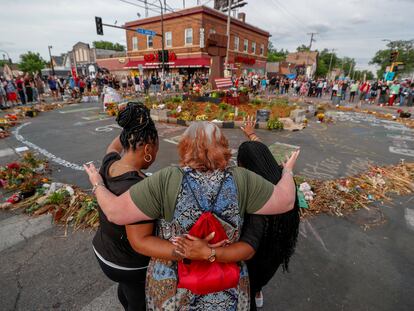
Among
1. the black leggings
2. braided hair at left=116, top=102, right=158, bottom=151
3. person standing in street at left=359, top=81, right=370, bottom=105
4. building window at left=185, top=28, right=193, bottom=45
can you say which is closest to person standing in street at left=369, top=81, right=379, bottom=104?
person standing in street at left=359, top=81, right=370, bottom=105

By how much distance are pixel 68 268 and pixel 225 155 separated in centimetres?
277

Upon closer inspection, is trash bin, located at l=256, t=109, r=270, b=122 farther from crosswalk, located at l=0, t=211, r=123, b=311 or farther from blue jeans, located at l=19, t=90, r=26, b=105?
blue jeans, located at l=19, t=90, r=26, b=105

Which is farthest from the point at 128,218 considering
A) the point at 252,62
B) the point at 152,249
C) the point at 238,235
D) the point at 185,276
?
the point at 252,62

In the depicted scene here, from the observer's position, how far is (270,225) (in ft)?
5.01

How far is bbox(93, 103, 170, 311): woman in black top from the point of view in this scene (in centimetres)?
148

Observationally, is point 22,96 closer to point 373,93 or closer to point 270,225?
point 270,225

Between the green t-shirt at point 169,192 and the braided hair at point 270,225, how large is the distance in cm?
27

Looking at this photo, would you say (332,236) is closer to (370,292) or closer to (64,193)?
(370,292)

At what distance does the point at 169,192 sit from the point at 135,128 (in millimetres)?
601

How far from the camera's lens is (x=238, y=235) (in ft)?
4.36

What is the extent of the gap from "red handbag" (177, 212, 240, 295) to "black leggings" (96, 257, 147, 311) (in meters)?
0.52

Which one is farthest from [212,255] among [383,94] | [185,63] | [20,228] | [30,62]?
[30,62]

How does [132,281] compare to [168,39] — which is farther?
[168,39]

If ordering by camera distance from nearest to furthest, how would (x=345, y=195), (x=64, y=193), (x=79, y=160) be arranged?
1. (x=64, y=193)
2. (x=345, y=195)
3. (x=79, y=160)
